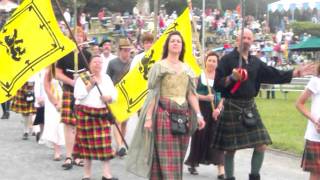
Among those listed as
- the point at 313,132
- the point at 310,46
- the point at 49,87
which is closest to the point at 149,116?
the point at 313,132

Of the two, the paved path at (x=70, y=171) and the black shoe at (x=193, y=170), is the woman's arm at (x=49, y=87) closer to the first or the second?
the paved path at (x=70, y=171)

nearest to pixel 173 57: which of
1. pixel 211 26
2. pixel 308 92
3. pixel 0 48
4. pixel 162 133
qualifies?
pixel 162 133

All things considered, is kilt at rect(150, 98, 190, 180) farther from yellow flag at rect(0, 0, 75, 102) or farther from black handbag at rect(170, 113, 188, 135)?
yellow flag at rect(0, 0, 75, 102)

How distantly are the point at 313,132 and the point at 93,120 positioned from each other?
2706 mm

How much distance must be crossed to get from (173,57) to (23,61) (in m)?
1.73

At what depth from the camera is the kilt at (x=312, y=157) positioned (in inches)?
266

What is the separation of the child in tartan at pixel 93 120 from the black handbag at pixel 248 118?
5.13 feet

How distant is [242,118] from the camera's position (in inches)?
308

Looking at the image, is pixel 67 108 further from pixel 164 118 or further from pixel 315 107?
pixel 315 107

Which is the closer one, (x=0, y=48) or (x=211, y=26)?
(x=0, y=48)

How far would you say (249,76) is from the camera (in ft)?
25.5

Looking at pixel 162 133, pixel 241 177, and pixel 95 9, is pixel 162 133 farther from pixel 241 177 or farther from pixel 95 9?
pixel 95 9

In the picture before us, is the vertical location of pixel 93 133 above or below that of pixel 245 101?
below

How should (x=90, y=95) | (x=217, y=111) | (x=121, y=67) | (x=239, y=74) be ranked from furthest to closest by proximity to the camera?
(x=121, y=67) → (x=90, y=95) → (x=217, y=111) → (x=239, y=74)
